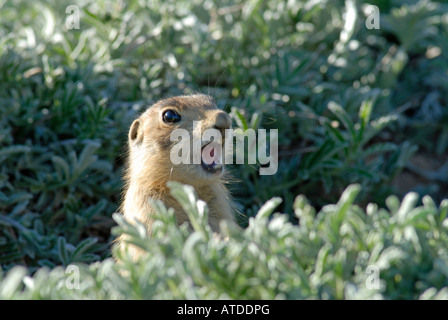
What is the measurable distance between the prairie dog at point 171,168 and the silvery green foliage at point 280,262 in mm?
1139

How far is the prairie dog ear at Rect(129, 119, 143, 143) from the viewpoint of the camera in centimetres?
460

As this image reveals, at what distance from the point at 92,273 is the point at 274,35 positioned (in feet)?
13.2

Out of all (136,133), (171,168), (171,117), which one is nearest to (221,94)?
(136,133)

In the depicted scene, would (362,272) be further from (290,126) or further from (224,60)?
(224,60)

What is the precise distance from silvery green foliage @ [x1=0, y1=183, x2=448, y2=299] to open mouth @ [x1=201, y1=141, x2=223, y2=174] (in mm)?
1124

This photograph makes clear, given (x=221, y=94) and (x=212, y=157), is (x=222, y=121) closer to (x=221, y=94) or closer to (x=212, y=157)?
(x=212, y=157)

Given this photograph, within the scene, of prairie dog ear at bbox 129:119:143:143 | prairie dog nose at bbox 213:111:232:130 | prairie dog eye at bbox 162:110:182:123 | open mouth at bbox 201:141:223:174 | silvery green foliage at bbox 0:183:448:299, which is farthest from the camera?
prairie dog ear at bbox 129:119:143:143

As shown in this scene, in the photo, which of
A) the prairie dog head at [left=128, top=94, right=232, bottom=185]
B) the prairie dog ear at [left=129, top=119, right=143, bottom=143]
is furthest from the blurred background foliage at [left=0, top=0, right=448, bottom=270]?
the prairie dog head at [left=128, top=94, right=232, bottom=185]

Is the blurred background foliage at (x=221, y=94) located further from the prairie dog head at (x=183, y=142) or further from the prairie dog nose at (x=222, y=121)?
the prairie dog nose at (x=222, y=121)

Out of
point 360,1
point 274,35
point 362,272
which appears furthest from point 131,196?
point 360,1

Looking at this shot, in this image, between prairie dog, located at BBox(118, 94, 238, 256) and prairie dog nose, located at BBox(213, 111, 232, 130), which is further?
prairie dog, located at BBox(118, 94, 238, 256)

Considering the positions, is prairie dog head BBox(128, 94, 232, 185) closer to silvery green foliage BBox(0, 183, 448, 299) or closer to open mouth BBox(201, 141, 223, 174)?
open mouth BBox(201, 141, 223, 174)

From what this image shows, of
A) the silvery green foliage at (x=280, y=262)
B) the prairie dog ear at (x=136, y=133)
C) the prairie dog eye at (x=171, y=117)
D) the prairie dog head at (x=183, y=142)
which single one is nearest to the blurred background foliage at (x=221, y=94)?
the prairie dog ear at (x=136, y=133)

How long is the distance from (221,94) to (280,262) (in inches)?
129
